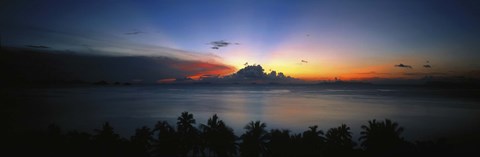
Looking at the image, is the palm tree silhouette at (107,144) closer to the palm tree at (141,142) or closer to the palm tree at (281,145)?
the palm tree at (141,142)

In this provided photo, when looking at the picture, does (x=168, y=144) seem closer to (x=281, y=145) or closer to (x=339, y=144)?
(x=281, y=145)

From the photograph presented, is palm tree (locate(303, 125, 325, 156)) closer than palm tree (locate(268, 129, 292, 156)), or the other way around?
palm tree (locate(268, 129, 292, 156))

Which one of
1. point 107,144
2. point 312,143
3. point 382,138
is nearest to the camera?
point 107,144

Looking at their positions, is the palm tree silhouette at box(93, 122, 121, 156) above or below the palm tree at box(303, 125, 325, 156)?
below

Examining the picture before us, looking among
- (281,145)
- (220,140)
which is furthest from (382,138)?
(220,140)

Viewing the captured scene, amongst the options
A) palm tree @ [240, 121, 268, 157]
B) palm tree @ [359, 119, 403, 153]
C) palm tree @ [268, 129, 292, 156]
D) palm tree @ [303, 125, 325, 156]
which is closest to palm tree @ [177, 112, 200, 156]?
palm tree @ [240, 121, 268, 157]

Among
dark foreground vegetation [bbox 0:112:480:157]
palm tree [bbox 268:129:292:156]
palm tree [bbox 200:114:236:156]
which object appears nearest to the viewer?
dark foreground vegetation [bbox 0:112:480:157]

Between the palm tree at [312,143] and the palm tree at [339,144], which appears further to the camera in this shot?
the palm tree at [312,143]

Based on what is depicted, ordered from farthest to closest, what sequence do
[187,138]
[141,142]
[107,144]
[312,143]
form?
[187,138] < [141,142] < [312,143] < [107,144]

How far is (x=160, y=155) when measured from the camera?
41.8m

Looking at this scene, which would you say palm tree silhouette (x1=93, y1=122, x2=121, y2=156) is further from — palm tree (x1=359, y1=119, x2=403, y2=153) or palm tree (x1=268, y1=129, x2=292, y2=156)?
palm tree (x1=359, y1=119, x2=403, y2=153)

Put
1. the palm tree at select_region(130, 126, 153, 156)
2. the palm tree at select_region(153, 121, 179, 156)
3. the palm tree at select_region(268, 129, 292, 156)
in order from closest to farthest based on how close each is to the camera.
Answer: the palm tree at select_region(268, 129, 292, 156) → the palm tree at select_region(130, 126, 153, 156) → the palm tree at select_region(153, 121, 179, 156)

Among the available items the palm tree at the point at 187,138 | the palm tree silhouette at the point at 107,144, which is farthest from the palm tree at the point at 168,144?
the palm tree silhouette at the point at 107,144

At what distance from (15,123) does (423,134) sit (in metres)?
104
